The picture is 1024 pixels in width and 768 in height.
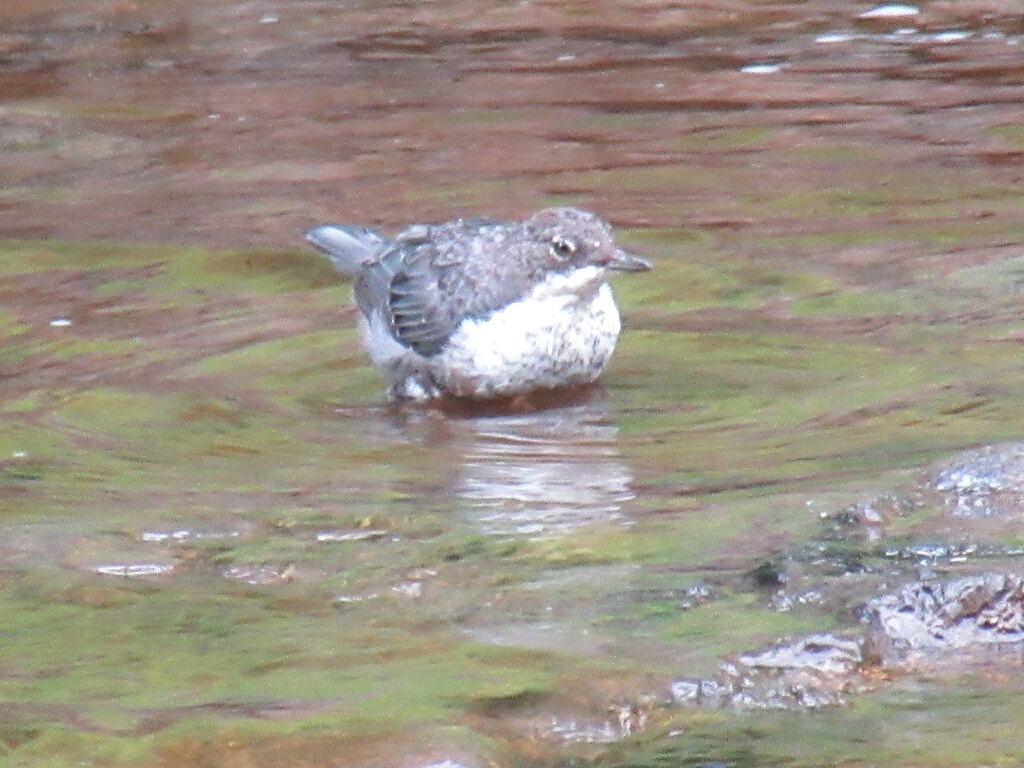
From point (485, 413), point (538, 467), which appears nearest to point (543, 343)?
point (485, 413)

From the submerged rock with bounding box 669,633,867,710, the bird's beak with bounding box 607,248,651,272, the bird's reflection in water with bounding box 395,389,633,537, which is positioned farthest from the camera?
the bird's beak with bounding box 607,248,651,272

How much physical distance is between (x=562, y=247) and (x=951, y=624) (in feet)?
11.0

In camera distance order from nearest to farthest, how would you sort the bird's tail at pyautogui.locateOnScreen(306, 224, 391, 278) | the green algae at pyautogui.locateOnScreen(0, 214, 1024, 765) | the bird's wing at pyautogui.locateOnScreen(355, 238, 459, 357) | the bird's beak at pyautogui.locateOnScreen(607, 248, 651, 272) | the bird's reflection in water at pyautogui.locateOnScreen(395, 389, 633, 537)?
1. the green algae at pyautogui.locateOnScreen(0, 214, 1024, 765)
2. the bird's reflection in water at pyautogui.locateOnScreen(395, 389, 633, 537)
3. the bird's beak at pyautogui.locateOnScreen(607, 248, 651, 272)
4. the bird's wing at pyautogui.locateOnScreen(355, 238, 459, 357)
5. the bird's tail at pyautogui.locateOnScreen(306, 224, 391, 278)

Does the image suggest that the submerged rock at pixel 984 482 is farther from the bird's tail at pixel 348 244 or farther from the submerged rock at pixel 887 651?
the bird's tail at pixel 348 244

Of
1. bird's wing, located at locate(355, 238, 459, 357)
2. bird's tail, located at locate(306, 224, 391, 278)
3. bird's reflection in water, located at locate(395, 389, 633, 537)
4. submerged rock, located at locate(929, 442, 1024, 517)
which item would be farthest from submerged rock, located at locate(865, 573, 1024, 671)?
bird's tail, located at locate(306, 224, 391, 278)

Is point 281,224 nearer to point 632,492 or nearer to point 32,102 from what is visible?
point 32,102

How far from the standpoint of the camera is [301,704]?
4402 mm

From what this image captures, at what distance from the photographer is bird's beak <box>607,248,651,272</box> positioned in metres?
7.50

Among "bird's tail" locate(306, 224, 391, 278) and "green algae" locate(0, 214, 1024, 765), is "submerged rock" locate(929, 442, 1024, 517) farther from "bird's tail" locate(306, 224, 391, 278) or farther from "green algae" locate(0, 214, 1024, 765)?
"bird's tail" locate(306, 224, 391, 278)

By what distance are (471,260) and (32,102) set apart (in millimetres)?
4931

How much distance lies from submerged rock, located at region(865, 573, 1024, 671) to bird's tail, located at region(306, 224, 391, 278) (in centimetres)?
416

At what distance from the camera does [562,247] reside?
25.2 feet

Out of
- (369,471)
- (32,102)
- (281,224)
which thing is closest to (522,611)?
(369,471)

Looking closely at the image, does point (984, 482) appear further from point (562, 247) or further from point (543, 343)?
point (562, 247)
